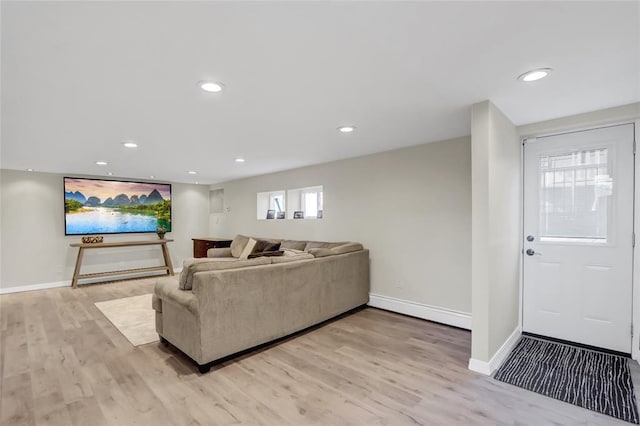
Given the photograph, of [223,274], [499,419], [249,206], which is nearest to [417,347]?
[499,419]

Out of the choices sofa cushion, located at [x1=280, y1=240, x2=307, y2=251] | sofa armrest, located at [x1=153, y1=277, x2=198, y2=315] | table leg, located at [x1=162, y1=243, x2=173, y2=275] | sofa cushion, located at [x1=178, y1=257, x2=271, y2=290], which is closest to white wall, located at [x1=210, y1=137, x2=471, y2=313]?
sofa cushion, located at [x1=280, y1=240, x2=307, y2=251]

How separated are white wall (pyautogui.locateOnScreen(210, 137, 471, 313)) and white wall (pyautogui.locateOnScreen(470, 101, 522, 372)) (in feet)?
2.36

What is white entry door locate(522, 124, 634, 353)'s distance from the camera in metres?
2.68

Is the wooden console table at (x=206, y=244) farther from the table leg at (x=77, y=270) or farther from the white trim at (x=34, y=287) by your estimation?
the white trim at (x=34, y=287)

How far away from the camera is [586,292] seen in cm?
283

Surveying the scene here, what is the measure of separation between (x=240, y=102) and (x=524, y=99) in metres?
2.31

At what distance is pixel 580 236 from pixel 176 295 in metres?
3.90

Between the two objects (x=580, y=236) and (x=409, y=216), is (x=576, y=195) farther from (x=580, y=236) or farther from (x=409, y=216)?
(x=409, y=216)

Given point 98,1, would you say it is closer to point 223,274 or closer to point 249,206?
point 223,274

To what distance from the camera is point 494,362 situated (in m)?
2.49

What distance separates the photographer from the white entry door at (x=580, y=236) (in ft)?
8.79

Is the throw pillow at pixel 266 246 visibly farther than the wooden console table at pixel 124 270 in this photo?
No

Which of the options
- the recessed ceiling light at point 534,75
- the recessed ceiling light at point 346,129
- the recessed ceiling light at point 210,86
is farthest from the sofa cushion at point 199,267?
the recessed ceiling light at point 534,75

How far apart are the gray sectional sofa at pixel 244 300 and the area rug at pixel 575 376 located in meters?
1.88
